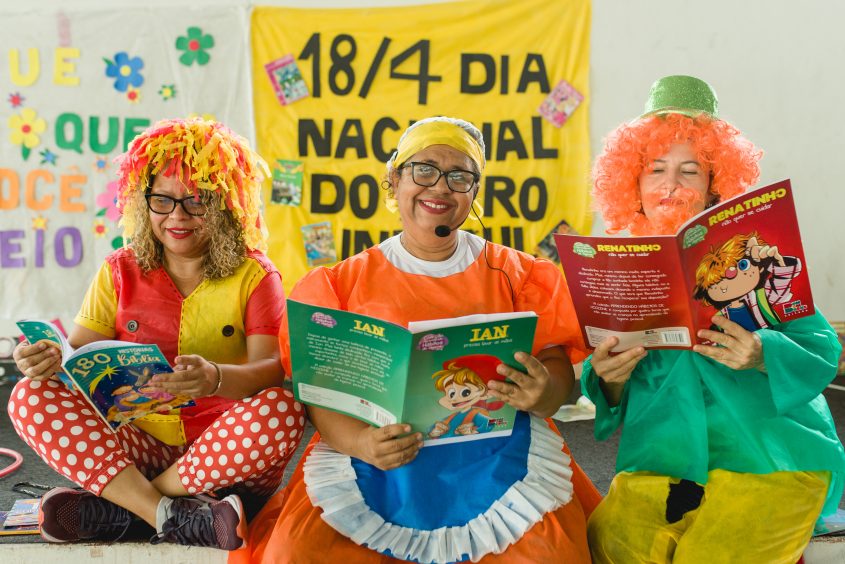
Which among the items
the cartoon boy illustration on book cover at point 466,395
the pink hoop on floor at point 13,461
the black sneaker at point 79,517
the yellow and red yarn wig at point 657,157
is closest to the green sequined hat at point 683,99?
the yellow and red yarn wig at point 657,157

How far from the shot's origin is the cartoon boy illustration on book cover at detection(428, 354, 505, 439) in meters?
1.45

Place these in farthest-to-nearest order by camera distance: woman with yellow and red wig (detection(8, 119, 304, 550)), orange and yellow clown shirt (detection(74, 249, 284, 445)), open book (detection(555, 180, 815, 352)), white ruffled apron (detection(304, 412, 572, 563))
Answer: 1. orange and yellow clown shirt (detection(74, 249, 284, 445))
2. woman with yellow and red wig (detection(8, 119, 304, 550))
3. white ruffled apron (detection(304, 412, 572, 563))
4. open book (detection(555, 180, 815, 352))

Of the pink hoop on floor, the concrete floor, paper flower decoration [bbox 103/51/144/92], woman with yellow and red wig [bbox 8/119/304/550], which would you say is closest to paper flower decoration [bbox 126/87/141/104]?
paper flower decoration [bbox 103/51/144/92]

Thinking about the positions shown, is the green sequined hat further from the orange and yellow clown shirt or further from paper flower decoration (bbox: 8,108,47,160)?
paper flower decoration (bbox: 8,108,47,160)

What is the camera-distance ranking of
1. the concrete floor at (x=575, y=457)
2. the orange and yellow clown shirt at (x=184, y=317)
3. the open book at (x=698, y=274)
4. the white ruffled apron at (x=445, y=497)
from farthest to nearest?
the concrete floor at (x=575, y=457), the orange and yellow clown shirt at (x=184, y=317), the white ruffled apron at (x=445, y=497), the open book at (x=698, y=274)

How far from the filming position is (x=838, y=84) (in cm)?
371

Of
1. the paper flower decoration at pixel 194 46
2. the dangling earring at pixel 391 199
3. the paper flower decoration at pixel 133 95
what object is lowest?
the dangling earring at pixel 391 199

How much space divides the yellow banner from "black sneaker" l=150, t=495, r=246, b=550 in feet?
6.66

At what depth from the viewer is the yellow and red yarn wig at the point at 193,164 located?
1.90 m

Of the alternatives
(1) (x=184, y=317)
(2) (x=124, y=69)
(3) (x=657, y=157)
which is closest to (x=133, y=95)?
(2) (x=124, y=69)

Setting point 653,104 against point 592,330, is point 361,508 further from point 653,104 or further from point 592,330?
point 653,104

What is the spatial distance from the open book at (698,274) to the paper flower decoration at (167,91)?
2.75m

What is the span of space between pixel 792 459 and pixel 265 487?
3.86 ft

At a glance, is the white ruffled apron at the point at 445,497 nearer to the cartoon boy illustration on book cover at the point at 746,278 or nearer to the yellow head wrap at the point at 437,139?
the cartoon boy illustration on book cover at the point at 746,278
